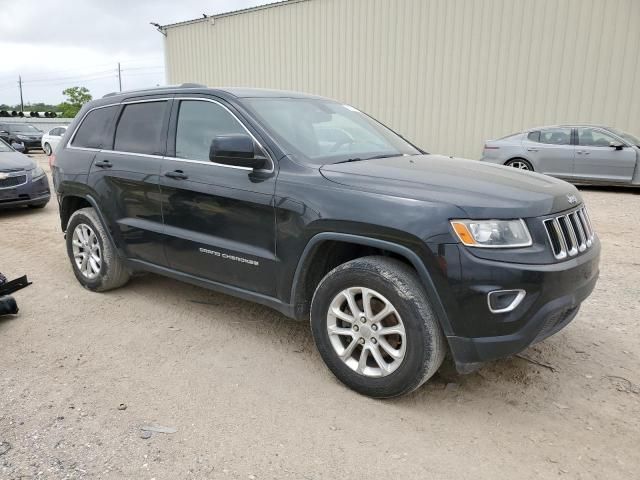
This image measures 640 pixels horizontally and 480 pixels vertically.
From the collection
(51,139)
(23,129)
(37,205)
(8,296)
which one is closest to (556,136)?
(37,205)

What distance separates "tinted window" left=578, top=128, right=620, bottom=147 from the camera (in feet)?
35.3

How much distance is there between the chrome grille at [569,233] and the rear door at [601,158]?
8.70m

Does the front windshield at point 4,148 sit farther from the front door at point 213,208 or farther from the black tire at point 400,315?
the black tire at point 400,315

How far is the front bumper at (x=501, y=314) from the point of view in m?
2.54

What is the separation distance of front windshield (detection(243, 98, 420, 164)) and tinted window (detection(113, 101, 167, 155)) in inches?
34.7

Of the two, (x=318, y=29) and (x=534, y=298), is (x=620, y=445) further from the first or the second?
(x=318, y=29)

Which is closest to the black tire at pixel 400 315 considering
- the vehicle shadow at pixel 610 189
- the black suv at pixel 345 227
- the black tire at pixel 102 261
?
the black suv at pixel 345 227

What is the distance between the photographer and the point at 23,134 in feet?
84.4

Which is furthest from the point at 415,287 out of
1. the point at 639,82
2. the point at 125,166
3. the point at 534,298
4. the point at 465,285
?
the point at 639,82

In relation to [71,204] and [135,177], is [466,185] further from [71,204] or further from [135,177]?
[71,204]

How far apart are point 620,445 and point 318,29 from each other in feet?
53.6

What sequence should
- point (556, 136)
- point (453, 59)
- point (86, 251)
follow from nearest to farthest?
point (86, 251) → point (556, 136) → point (453, 59)

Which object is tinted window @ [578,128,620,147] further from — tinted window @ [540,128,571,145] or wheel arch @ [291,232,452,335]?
wheel arch @ [291,232,452,335]

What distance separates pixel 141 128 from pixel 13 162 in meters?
5.91
